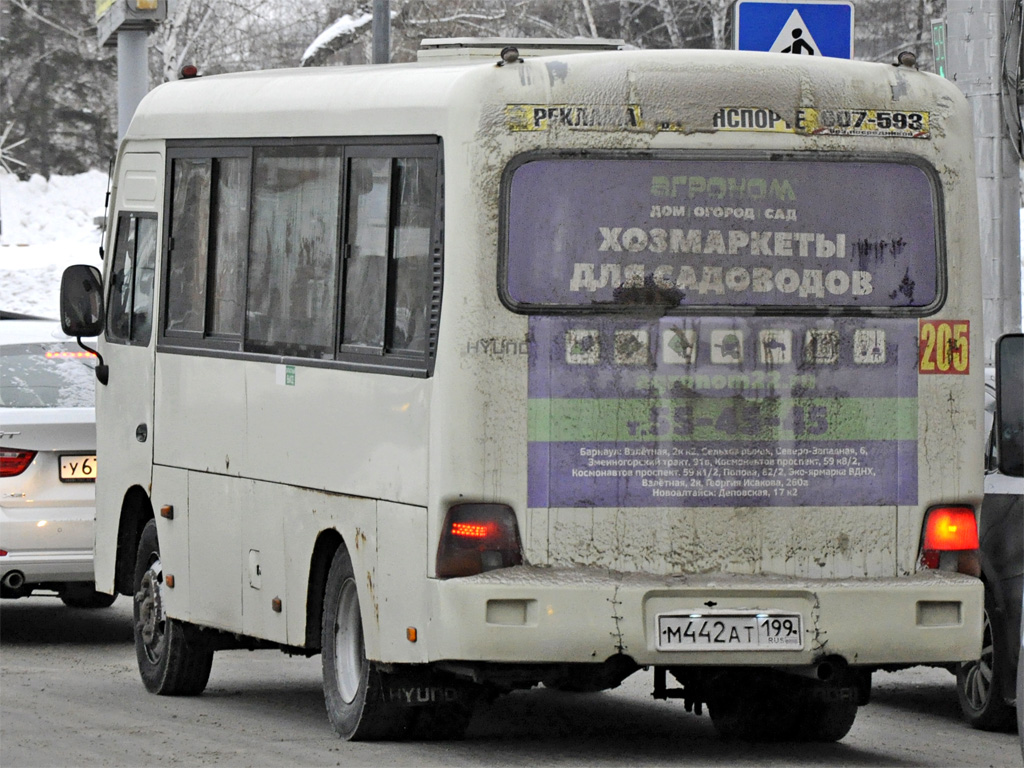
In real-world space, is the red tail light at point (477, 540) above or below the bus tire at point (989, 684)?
above

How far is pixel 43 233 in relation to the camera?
50750 mm

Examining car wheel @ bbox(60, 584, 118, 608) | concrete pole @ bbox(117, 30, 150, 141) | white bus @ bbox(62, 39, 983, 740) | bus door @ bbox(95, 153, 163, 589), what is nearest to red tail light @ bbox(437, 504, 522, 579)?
white bus @ bbox(62, 39, 983, 740)

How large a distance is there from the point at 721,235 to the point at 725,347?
42 centimetres

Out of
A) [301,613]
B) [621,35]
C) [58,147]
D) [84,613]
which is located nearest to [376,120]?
[301,613]

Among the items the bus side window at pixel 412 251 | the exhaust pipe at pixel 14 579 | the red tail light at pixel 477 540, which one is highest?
the bus side window at pixel 412 251

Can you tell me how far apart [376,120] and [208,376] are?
1.99m

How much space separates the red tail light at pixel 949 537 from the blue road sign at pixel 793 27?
14.2 ft

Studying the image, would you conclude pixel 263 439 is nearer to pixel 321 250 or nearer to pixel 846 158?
pixel 321 250

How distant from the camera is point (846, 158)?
28.2 ft

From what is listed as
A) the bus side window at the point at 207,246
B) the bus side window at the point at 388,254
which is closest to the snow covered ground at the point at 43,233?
the bus side window at the point at 207,246

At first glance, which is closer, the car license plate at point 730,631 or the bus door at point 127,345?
the car license plate at point 730,631

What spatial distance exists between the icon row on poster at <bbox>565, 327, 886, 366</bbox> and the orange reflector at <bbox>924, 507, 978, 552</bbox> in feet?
2.06

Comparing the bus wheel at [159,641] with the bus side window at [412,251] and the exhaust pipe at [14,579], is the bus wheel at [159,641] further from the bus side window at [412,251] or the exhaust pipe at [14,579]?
the bus side window at [412,251]

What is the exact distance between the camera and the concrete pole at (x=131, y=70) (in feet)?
59.8
